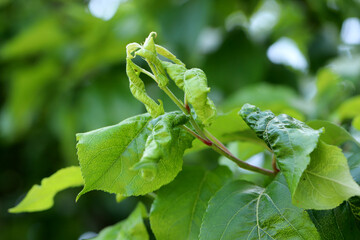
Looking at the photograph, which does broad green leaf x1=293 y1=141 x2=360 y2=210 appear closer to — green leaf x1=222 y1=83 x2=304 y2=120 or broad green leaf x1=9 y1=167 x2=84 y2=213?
broad green leaf x1=9 y1=167 x2=84 y2=213

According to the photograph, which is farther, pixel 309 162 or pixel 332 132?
pixel 332 132

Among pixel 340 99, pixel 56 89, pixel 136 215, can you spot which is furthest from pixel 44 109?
pixel 136 215

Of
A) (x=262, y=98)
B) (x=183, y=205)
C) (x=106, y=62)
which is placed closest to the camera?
(x=183, y=205)

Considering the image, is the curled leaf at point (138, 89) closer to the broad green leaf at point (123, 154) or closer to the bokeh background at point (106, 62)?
the broad green leaf at point (123, 154)

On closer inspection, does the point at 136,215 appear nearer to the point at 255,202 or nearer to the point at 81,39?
the point at 255,202

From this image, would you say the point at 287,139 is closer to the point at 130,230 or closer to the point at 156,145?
the point at 156,145

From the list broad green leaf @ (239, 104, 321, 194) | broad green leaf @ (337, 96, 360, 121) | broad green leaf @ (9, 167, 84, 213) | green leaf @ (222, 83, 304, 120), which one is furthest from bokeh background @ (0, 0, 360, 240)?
broad green leaf @ (239, 104, 321, 194)

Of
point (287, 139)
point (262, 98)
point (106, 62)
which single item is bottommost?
point (262, 98)

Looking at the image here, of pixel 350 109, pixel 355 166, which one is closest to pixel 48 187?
pixel 355 166
